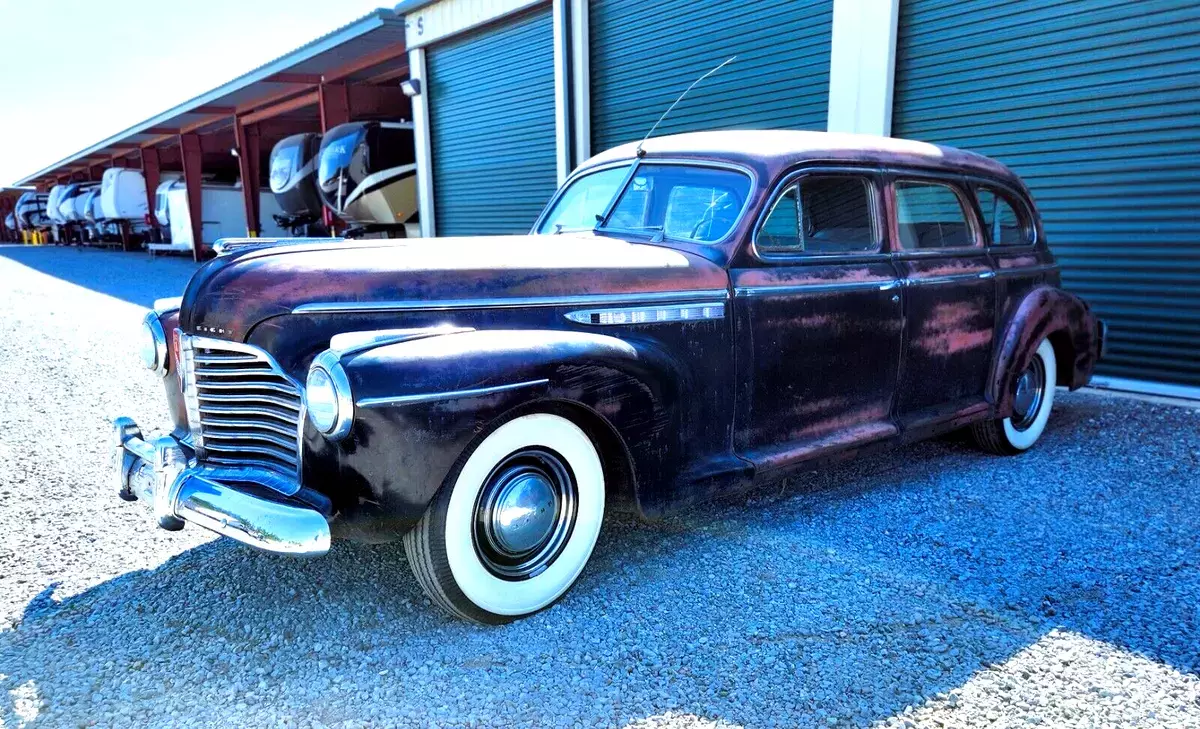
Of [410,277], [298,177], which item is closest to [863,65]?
[410,277]

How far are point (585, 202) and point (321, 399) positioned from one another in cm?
204

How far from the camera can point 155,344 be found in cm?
311

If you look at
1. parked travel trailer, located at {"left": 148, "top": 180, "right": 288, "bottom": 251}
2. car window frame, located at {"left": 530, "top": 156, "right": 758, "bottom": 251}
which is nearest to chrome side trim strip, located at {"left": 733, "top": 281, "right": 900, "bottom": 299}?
car window frame, located at {"left": 530, "top": 156, "right": 758, "bottom": 251}

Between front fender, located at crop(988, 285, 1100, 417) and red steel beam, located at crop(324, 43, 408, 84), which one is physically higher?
red steel beam, located at crop(324, 43, 408, 84)

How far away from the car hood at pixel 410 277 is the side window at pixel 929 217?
1.29 m

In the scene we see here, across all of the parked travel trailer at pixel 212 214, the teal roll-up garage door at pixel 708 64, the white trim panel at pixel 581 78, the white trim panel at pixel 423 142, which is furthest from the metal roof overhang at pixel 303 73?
the teal roll-up garage door at pixel 708 64

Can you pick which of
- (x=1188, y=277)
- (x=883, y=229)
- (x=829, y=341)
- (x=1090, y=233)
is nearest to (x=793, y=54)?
(x=1090, y=233)

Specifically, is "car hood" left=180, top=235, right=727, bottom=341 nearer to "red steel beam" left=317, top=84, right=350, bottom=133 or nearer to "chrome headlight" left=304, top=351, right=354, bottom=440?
"chrome headlight" left=304, top=351, right=354, bottom=440

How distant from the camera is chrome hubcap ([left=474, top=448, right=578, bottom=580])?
8.46ft

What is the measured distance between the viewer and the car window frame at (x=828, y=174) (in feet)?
10.7

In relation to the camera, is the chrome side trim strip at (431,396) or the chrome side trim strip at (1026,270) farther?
the chrome side trim strip at (1026,270)

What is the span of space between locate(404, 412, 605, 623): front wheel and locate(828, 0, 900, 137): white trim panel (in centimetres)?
544

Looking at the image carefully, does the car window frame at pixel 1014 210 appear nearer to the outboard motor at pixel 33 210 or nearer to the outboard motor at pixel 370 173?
the outboard motor at pixel 370 173

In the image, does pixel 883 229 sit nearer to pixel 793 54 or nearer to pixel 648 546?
pixel 648 546
